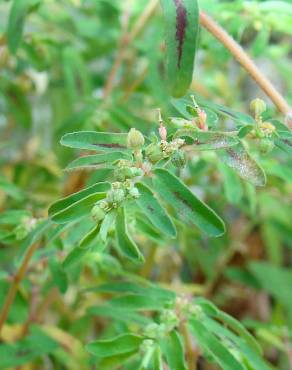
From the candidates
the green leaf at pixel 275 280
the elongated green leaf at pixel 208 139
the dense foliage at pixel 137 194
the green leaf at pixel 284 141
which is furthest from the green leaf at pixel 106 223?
the green leaf at pixel 275 280

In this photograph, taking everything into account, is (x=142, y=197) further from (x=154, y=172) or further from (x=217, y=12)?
(x=217, y=12)

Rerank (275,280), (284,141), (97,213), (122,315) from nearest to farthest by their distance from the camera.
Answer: (97,213) < (284,141) < (122,315) < (275,280)

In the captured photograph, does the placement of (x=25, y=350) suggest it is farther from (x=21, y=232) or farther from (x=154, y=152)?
(x=154, y=152)

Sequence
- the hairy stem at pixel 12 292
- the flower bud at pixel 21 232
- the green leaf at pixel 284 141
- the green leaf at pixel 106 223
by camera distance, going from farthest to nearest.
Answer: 1. the hairy stem at pixel 12 292
2. the flower bud at pixel 21 232
3. the green leaf at pixel 284 141
4. the green leaf at pixel 106 223

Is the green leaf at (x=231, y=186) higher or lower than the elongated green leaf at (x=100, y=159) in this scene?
lower

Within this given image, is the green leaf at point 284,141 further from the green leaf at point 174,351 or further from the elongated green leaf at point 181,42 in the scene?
the green leaf at point 174,351

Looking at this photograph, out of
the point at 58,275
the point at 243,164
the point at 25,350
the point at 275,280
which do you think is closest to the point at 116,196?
the point at 243,164

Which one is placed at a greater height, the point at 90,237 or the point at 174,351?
the point at 90,237
